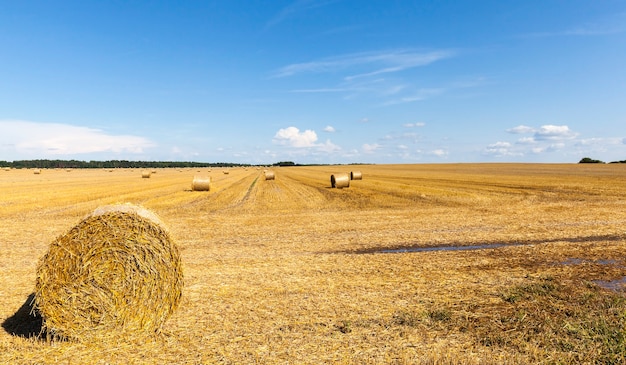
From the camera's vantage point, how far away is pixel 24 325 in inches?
279

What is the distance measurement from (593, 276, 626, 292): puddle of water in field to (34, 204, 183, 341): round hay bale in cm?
936

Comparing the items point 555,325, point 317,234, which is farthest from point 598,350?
point 317,234

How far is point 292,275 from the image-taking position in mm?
9992

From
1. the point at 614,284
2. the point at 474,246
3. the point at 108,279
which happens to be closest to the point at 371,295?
the point at 108,279

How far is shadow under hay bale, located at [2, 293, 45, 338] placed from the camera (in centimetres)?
676

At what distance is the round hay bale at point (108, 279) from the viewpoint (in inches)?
264

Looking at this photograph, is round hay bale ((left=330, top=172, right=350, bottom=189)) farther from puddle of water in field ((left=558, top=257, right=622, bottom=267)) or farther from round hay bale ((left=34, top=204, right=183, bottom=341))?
round hay bale ((left=34, top=204, right=183, bottom=341))

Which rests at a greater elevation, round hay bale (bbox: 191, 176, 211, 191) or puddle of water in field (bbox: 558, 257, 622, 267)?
round hay bale (bbox: 191, 176, 211, 191)

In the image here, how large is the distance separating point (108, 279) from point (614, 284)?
1087 centimetres

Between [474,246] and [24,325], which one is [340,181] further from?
[24,325]

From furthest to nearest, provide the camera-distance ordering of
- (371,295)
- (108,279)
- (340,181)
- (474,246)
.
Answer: (340,181) → (474,246) → (371,295) → (108,279)

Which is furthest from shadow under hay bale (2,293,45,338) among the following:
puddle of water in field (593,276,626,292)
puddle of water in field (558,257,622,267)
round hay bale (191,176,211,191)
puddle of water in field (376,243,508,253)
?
round hay bale (191,176,211,191)

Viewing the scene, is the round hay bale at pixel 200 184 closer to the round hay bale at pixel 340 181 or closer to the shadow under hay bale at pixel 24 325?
the round hay bale at pixel 340 181

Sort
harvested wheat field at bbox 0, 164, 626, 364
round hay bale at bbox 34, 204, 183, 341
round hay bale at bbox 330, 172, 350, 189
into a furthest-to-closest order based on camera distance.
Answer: round hay bale at bbox 330, 172, 350, 189, round hay bale at bbox 34, 204, 183, 341, harvested wheat field at bbox 0, 164, 626, 364
